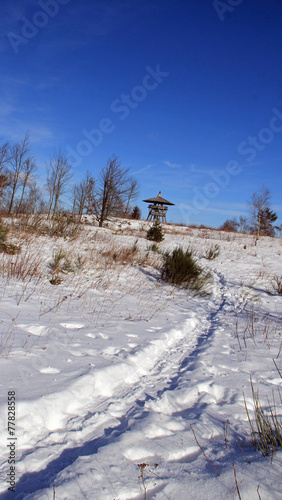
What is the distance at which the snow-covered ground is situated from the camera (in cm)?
127

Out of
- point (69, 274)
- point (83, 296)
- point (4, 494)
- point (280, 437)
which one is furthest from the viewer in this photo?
point (69, 274)

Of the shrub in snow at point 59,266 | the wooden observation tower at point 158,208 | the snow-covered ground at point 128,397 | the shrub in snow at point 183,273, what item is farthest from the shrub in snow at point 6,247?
the wooden observation tower at point 158,208

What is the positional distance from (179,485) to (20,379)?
128 cm

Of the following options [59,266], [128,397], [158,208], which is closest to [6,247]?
[59,266]

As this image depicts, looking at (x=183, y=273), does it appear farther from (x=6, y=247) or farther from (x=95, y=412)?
(x=95, y=412)

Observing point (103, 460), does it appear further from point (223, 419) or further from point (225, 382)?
point (225, 382)

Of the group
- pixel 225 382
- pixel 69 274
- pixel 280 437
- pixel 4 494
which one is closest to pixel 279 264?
pixel 69 274

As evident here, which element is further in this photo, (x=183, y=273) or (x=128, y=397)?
(x=183, y=273)

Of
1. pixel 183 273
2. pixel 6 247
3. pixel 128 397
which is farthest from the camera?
pixel 183 273

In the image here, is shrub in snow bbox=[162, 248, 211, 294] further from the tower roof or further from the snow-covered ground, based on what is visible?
the tower roof

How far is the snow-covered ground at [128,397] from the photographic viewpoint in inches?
50.0

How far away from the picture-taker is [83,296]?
5078mm

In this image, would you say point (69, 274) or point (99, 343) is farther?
point (69, 274)

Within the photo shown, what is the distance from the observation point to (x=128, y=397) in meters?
2.14
